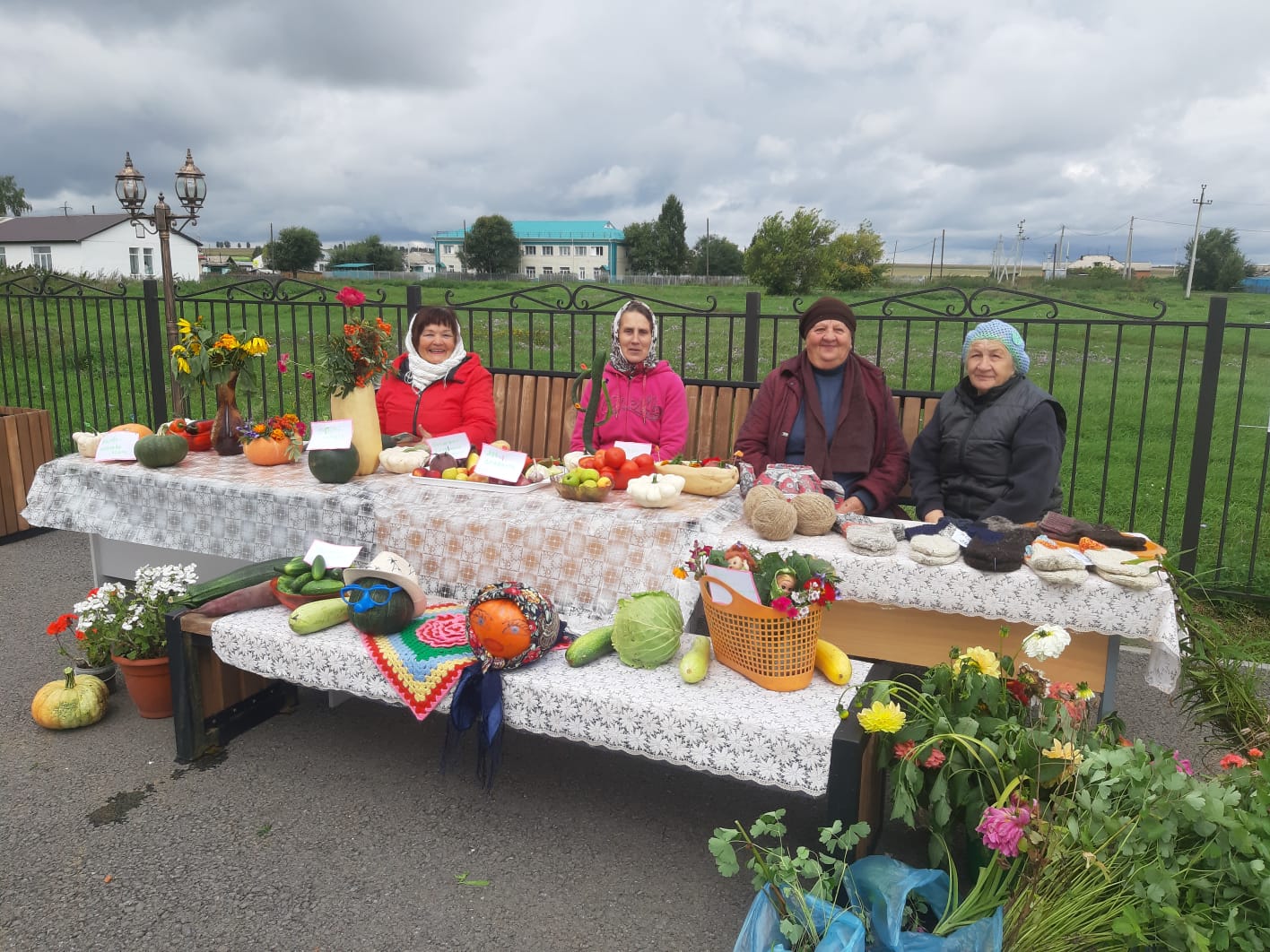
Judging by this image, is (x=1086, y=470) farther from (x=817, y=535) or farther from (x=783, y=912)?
(x=783, y=912)

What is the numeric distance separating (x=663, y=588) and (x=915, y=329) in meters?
17.8

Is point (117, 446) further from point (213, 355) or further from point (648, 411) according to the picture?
point (648, 411)

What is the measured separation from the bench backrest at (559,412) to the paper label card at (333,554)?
2.04 m

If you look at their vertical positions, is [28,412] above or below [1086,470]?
above

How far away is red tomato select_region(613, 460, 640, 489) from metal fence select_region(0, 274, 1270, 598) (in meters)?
1.35

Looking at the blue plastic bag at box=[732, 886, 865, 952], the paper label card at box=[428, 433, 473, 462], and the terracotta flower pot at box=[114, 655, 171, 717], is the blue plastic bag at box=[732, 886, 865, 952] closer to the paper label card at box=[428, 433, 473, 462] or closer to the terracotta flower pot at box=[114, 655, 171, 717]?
the terracotta flower pot at box=[114, 655, 171, 717]

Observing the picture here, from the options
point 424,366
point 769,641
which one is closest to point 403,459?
point 424,366

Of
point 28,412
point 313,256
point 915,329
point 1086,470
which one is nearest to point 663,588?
point 28,412

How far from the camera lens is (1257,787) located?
1.90m

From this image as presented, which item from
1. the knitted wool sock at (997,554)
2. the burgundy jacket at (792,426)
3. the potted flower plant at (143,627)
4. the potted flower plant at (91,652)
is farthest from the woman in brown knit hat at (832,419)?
the potted flower plant at (91,652)

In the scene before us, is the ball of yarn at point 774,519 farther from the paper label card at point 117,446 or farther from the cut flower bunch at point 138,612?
the paper label card at point 117,446

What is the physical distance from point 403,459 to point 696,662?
6.39 feet

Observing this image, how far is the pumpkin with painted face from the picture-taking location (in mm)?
2600

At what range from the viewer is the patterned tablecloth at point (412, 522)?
3.27 meters
